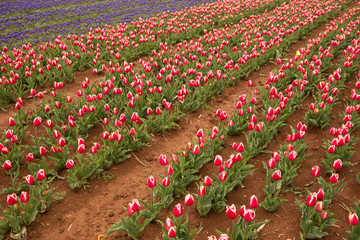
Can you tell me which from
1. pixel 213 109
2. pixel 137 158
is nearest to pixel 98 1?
pixel 213 109

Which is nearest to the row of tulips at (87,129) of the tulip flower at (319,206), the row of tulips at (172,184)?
the row of tulips at (172,184)

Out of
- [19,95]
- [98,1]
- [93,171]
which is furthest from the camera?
[98,1]

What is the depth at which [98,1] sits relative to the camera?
21.3 meters

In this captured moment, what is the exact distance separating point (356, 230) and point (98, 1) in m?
22.3

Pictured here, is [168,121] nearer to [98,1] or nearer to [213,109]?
[213,109]

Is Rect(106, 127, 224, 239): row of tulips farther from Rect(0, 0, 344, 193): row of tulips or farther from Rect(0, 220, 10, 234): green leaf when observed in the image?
Rect(0, 220, 10, 234): green leaf

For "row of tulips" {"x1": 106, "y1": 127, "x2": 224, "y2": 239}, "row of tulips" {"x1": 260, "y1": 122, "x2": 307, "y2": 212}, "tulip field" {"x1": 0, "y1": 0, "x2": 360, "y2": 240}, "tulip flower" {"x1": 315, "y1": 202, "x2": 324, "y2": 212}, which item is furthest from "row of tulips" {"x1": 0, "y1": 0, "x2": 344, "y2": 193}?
"tulip flower" {"x1": 315, "y1": 202, "x2": 324, "y2": 212}

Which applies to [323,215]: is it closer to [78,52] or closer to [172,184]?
[172,184]

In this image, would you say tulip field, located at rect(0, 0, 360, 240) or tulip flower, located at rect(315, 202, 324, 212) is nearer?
tulip flower, located at rect(315, 202, 324, 212)

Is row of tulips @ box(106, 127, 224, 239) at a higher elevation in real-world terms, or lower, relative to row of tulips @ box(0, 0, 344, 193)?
lower

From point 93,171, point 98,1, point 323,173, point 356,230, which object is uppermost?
point 98,1

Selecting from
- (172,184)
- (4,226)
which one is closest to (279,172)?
(172,184)

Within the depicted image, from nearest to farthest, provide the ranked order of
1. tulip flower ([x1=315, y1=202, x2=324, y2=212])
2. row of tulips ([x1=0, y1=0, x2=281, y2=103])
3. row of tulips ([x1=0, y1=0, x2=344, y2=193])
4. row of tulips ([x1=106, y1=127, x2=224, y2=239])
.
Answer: tulip flower ([x1=315, y1=202, x2=324, y2=212]) < row of tulips ([x1=106, y1=127, x2=224, y2=239]) < row of tulips ([x1=0, y1=0, x2=344, y2=193]) < row of tulips ([x1=0, y1=0, x2=281, y2=103])

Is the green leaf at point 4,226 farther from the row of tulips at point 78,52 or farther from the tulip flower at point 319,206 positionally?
the row of tulips at point 78,52
